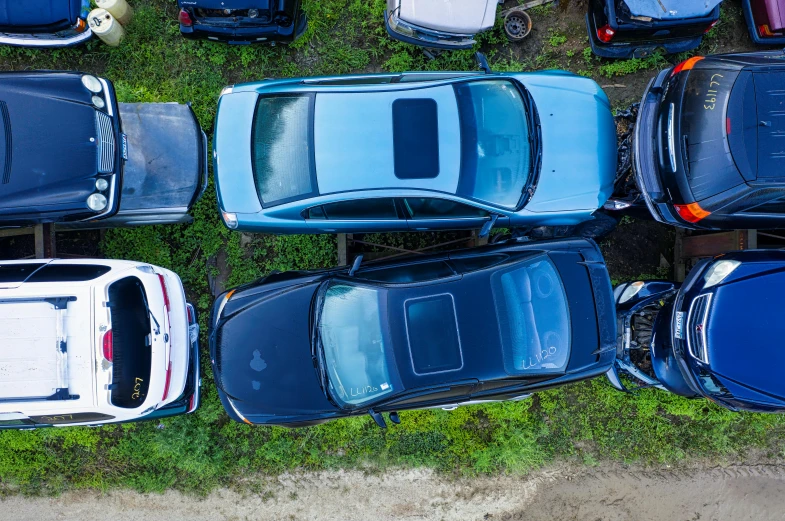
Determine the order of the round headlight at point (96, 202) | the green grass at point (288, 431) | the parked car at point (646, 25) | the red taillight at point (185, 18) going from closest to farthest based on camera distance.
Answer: the round headlight at point (96, 202)
the parked car at point (646, 25)
the red taillight at point (185, 18)
the green grass at point (288, 431)

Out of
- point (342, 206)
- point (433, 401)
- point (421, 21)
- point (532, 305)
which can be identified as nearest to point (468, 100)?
point (421, 21)

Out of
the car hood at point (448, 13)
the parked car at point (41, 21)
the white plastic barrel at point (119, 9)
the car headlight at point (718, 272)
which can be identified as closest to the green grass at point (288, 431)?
the white plastic barrel at point (119, 9)

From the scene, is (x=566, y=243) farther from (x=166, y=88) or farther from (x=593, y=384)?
(x=166, y=88)

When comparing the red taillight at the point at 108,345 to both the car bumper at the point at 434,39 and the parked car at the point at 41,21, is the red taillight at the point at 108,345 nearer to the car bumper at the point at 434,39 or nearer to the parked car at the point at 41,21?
the parked car at the point at 41,21

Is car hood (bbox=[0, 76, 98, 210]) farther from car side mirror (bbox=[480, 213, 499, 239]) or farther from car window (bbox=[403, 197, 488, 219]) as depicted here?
car side mirror (bbox=[480, 213, 499, 239])

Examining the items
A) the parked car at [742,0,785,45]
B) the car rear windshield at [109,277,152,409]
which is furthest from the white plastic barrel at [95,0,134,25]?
the parked car at [742,0,785,45]

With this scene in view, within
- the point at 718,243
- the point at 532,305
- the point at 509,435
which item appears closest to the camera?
the point at 532,305
